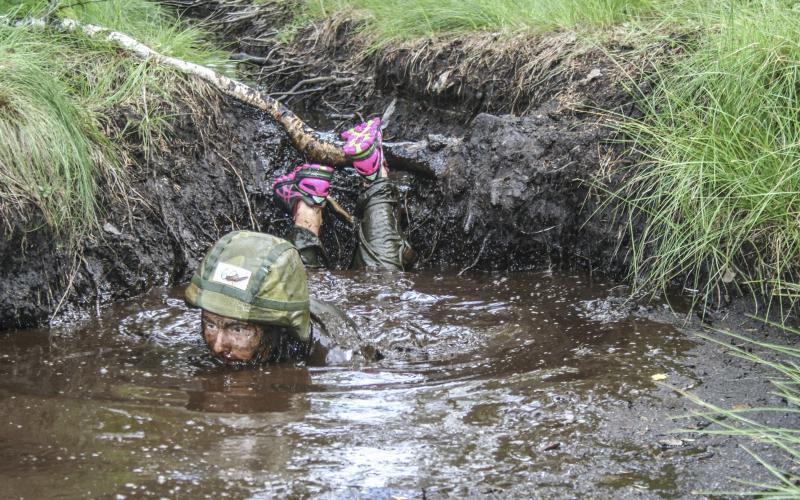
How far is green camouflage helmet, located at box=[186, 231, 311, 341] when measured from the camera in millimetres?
3844

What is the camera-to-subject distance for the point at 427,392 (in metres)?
3.63

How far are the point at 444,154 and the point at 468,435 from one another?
327 cm

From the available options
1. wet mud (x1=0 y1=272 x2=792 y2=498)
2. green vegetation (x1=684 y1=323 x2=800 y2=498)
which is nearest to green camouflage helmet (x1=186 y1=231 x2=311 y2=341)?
wet mud (x1=0 y1=272 x2=792 y2=498)

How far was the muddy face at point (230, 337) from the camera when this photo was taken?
3965mm

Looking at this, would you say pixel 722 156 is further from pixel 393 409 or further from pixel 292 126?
pixel 292 126

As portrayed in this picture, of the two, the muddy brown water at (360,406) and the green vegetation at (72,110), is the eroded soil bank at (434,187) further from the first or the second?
the muddy brown water at (360,406)

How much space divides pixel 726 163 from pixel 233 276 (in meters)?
2.60

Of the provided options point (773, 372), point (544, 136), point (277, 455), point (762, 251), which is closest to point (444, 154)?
point (544, 136)

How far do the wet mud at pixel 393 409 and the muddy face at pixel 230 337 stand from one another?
9cm

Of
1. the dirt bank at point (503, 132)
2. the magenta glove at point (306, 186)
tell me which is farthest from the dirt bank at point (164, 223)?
the dirt bank at point (503, 132)

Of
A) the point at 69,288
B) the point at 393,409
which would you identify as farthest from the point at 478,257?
the point at 69,288

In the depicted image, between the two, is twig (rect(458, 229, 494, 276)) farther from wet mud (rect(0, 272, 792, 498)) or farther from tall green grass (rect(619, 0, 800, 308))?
tall green grass (rect(619, 0, 800, 308))

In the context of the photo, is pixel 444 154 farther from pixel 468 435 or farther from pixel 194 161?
pixel 468 435

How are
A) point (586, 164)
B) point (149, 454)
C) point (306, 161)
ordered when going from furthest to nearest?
1. point (306, 161)
2. point (586, 164)
3. point (149, 454)
